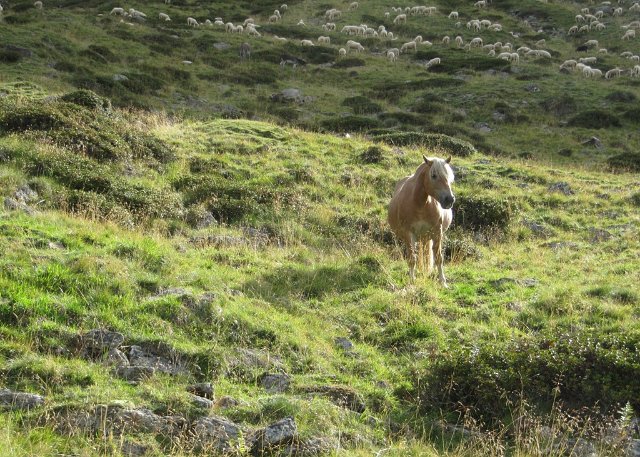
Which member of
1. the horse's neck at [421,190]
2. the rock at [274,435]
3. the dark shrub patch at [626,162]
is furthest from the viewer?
the dark shrub patch at [626,162]

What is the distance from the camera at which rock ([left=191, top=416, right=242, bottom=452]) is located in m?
6.14

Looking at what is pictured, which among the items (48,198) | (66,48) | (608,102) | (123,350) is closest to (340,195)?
(48,198)

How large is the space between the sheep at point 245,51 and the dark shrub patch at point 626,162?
2818 cm

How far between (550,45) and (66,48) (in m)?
44.6

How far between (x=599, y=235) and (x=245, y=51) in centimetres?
3638

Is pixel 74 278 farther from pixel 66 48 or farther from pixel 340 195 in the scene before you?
pixel 66 48

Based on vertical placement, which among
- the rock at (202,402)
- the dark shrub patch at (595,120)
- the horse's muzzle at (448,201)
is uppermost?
the horse's muzzle at (448,201)

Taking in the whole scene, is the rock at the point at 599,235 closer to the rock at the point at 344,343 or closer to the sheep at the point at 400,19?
the rock at the point at 344,343

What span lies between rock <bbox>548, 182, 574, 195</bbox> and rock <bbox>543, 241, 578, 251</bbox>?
4807 mm

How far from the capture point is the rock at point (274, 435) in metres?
6.24

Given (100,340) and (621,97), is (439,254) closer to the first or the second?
(100,340)

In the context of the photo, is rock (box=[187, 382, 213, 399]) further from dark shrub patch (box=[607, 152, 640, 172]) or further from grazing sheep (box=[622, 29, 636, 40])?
grazing sheep (box=[622, 29, 636, 40])

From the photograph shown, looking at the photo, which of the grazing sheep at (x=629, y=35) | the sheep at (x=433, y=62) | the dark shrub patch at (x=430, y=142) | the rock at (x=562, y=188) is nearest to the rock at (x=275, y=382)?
the rock at (x=562, y=188)

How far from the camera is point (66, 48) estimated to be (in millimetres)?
36625
